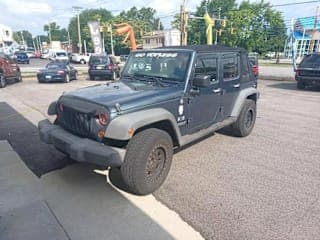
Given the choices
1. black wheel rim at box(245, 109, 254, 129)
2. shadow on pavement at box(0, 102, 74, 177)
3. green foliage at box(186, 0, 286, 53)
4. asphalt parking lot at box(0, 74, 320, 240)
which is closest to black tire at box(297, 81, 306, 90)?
asphalt parking lot at box(0, 74, 320, 240)

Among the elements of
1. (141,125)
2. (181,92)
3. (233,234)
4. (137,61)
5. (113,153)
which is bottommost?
(233,234)

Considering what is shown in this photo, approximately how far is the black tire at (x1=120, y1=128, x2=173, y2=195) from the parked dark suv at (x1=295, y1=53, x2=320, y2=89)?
11.2m

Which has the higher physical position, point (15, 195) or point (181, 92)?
point (181, 92)

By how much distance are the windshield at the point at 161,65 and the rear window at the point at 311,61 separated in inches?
416

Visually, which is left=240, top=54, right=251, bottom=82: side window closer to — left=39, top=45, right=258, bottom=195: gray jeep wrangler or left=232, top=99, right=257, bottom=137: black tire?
left=39, top=45, right=258, bottom=195: gray jeep wrangler

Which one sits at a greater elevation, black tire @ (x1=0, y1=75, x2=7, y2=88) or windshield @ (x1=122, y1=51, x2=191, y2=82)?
windshield @ (x1=122, y1=51, x2=191, y2=82)

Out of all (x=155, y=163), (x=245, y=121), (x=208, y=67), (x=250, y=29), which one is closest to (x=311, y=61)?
(x=245, y=121)

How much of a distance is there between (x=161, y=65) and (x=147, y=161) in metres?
1.73

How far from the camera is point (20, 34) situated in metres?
151

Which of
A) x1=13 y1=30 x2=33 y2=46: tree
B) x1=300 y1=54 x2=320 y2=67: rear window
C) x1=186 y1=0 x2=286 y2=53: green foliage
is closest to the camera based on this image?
x1=300 y1=54 x2=320 y2=67: rear window

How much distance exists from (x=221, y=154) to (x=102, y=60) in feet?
49.2

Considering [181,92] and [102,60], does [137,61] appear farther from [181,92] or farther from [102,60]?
[102,60]

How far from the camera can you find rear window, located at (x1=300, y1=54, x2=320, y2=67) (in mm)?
12620

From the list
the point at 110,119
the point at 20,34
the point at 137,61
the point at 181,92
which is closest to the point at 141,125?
the point at 110,119
